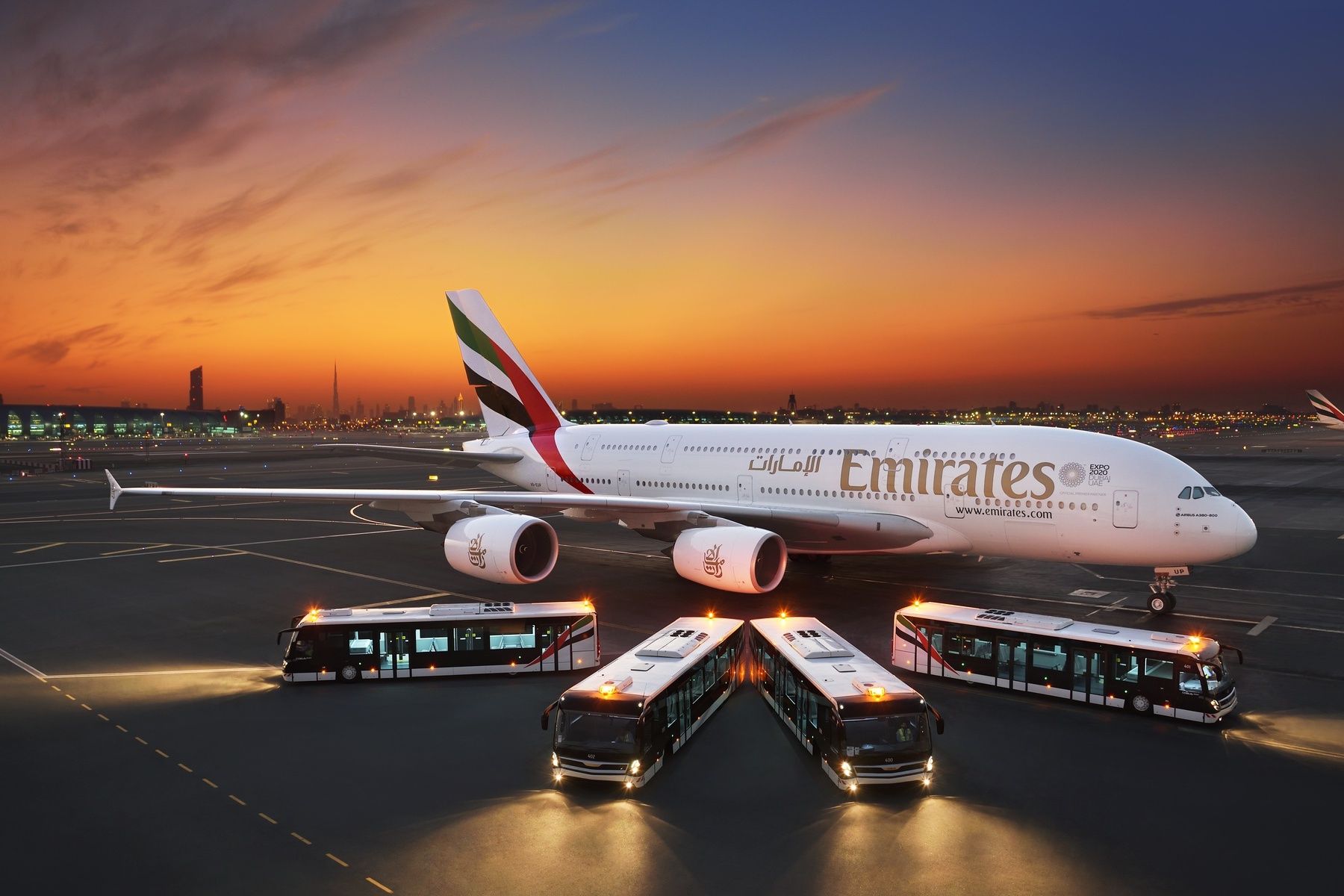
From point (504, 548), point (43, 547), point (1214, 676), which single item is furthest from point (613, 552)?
point (43, 547)

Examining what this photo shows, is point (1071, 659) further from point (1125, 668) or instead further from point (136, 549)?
point (136, 549)

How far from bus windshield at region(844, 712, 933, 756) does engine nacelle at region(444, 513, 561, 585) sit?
41.7 ft

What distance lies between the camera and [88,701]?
17703 millimetres

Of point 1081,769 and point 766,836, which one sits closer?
point 766,836

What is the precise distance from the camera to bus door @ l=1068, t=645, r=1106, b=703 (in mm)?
17281

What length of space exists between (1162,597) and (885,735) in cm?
1529

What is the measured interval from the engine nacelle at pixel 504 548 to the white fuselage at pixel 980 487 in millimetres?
8160

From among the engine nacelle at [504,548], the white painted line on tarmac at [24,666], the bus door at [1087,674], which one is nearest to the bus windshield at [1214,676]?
the bus door at [1087,674]

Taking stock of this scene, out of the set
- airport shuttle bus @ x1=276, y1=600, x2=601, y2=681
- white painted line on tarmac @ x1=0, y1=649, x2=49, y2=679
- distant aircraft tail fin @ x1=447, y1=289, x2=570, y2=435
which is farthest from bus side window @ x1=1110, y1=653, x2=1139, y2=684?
distant aircraft tail fin @ x1=447, y1=289, x2=570, y2=435

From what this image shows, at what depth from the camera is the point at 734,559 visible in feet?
76.1

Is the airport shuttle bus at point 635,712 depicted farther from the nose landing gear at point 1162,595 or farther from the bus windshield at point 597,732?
the nose landing gear at point 1162,595

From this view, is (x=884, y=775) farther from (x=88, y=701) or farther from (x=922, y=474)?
(x=88, y=701)

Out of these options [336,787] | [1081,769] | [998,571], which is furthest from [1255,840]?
[998,571]

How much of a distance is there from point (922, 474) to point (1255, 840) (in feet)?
49.0
